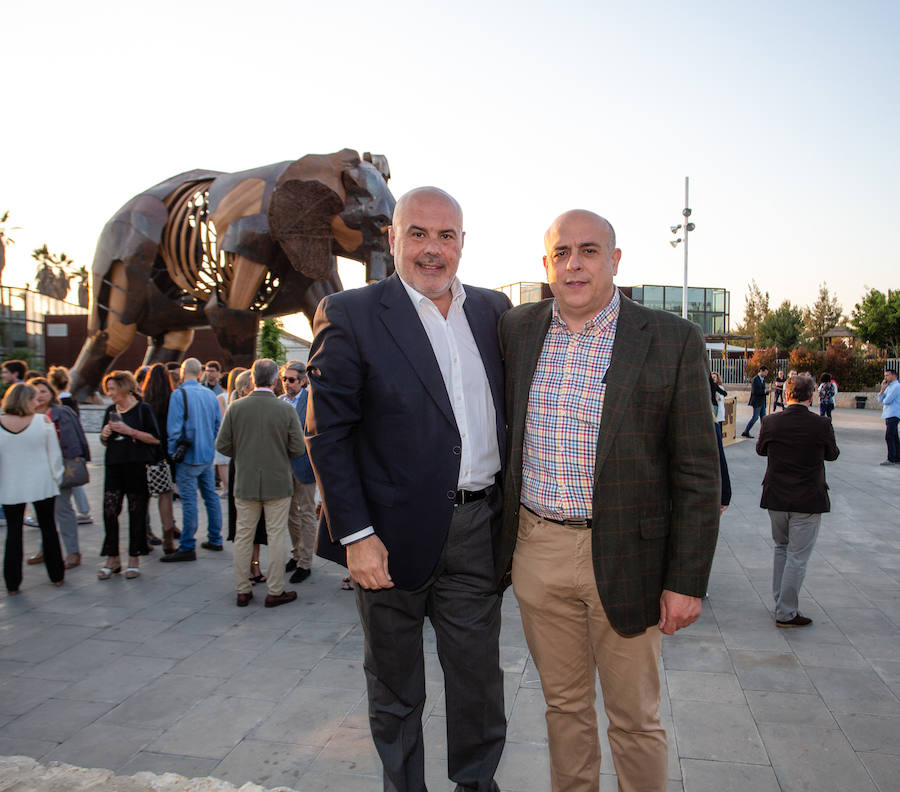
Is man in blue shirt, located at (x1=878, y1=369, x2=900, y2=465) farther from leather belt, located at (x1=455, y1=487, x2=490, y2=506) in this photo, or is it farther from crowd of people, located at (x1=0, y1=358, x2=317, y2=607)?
leather belt, located at (x1=455, y1=487, x2=490, y2=506)

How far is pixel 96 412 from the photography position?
52.9 ft

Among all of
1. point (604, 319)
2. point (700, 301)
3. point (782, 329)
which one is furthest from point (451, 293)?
point (782, 329)

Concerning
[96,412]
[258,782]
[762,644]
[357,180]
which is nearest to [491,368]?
[258,782]

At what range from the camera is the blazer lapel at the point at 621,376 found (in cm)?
223

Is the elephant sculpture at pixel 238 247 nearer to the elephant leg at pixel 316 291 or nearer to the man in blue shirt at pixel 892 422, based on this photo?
the elephant leg at pixel 316 291

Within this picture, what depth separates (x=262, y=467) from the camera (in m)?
5.18

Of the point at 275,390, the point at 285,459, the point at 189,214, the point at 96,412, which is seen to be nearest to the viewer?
the point at 285,459

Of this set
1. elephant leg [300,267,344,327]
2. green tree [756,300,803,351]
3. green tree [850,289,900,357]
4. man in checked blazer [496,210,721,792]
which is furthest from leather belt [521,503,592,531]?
green tree [756,300,803,351]

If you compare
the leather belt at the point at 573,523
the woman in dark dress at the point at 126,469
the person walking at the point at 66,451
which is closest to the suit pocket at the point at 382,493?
the leather belt at the point at 573,523

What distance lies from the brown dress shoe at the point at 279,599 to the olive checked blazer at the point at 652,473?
346cm

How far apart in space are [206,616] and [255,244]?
6.38 metres

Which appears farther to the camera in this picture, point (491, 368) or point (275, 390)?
point (275, 390)

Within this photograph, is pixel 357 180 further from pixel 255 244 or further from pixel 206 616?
pixel 206 616

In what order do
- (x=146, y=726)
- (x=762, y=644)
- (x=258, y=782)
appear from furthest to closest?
1. (x=762, y=644)
2. (x=146, y=726)
3. (x=258, y=782)
